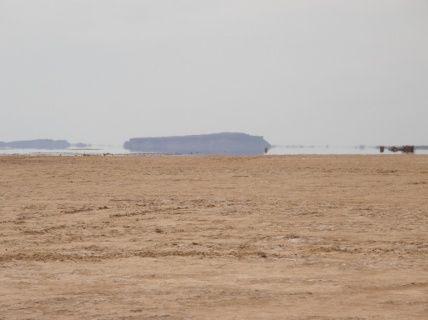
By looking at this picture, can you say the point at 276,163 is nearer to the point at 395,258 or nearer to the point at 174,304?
the point at 395,258

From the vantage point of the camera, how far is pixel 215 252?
9156mm

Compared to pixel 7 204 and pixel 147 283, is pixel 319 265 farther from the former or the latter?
pixel 7 204

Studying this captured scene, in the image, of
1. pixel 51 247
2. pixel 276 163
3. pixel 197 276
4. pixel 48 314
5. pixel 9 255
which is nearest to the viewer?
pixel 48 314

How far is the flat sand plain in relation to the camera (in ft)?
20.8

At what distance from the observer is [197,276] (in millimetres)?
7621

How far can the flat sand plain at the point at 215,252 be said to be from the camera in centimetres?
634

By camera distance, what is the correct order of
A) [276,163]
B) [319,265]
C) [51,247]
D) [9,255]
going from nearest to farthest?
[319,265], [9,255], [51,247], [276,163]

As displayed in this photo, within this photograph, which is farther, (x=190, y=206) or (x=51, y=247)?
(x=190, y=206)

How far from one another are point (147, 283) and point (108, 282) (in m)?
0.50

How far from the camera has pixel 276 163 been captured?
30719 mm

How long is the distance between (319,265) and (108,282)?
294cm

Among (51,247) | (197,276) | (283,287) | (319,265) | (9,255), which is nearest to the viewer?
(283,287)

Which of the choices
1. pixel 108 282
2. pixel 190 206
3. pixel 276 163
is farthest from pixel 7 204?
pixel 276 163

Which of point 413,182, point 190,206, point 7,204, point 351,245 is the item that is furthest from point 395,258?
point 413,182
